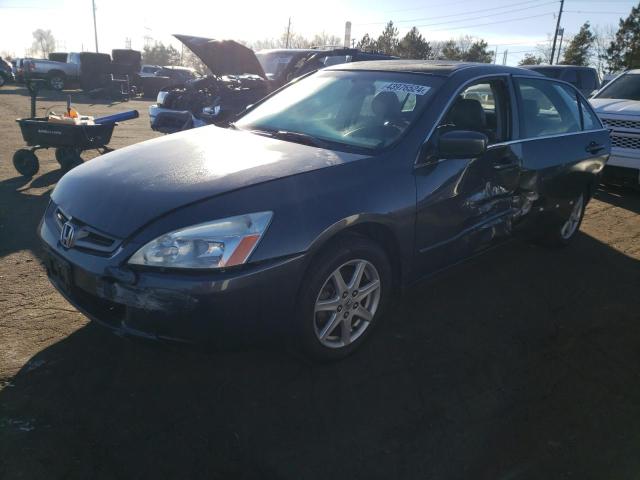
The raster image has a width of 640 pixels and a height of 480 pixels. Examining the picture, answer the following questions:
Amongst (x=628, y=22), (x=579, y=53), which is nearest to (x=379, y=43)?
(x=579, y=53)

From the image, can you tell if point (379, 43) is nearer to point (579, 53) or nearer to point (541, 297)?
point (579, 53)

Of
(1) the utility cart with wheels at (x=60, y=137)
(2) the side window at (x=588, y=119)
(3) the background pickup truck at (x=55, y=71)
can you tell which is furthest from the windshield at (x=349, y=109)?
(3) the background pickup truck at (x=55, y=71)

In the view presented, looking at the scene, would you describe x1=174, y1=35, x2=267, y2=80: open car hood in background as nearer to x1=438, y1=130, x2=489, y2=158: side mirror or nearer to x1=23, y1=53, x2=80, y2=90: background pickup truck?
x1=438, y1=130, x2=489, y2=158: side mirror

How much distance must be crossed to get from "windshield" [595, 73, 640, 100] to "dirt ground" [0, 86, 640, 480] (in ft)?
19.6

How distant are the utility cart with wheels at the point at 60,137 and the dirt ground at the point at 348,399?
309cm

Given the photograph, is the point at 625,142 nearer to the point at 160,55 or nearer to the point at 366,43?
the point at 366,43

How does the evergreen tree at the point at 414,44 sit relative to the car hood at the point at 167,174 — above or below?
above

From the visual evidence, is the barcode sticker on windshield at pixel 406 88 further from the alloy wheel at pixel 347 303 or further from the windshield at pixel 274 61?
the windshield at pixel 274 61

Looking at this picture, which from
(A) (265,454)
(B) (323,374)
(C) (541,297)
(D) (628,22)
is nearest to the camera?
(A) (265,454)

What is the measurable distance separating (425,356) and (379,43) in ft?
180


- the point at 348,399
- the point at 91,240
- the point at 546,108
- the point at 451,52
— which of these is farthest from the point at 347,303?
the point at 451,52

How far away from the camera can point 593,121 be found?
15.5ft

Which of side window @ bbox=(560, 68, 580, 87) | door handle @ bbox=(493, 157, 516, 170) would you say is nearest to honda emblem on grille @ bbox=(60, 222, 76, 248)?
door handle @ bbox=(493, 157, 516, 170)

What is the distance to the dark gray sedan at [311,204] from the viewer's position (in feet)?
7.10
